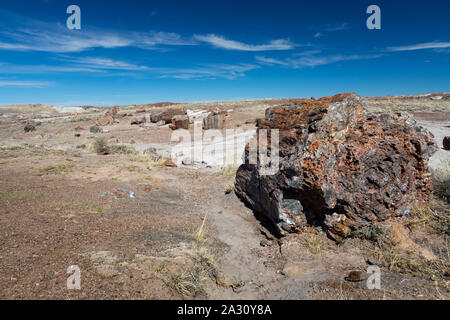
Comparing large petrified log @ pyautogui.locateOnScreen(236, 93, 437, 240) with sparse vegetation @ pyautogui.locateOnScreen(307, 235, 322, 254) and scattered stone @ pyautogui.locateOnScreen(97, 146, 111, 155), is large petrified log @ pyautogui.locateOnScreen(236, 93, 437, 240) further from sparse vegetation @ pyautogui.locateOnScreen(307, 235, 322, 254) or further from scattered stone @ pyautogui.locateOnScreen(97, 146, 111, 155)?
scattered stone @ pyautogui.locateOnScreen(97, 146, 111, 155)

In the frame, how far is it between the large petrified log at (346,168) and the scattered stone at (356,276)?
3.08ft

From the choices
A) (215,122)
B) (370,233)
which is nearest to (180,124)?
(215,122)

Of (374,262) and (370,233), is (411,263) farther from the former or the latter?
(370,233)

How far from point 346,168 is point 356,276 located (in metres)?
1.69

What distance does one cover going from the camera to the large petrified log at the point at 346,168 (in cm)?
398

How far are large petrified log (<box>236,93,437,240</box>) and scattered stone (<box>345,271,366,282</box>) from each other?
3.08 feet

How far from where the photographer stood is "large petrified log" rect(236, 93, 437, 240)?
157 inches

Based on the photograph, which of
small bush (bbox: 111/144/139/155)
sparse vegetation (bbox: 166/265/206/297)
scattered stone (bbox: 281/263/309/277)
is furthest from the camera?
small bush (bbox: 111/144/139/155)

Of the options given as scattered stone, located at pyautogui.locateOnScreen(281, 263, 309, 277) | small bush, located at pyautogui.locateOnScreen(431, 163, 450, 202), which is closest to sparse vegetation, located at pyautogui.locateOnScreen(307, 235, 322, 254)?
scattered stone, located at pyautogui.locateOnScreen(281, 263, 309, 277)

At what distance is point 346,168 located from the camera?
407 cm

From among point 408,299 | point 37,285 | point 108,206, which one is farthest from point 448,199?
point 108,206

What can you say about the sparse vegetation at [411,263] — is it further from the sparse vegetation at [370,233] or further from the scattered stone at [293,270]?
the scattered stone at [293,270]

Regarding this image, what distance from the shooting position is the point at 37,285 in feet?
8.64
